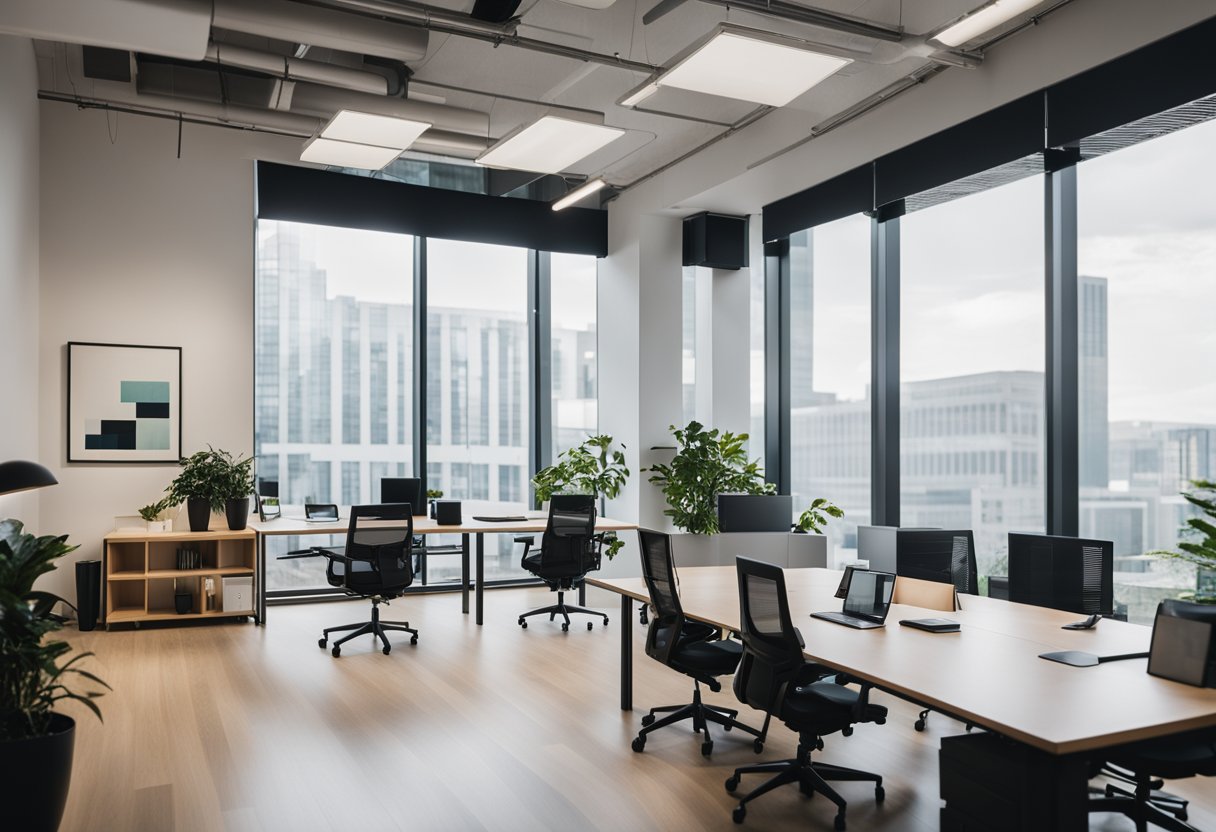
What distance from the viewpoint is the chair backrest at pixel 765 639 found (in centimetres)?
363

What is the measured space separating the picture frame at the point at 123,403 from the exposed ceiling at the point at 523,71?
2046 mm

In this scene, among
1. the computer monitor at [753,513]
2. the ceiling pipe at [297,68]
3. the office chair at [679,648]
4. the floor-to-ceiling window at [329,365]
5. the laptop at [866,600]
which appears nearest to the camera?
the laptop at [866,600]

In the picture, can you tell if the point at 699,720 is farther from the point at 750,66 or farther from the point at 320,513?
the point at 320,513

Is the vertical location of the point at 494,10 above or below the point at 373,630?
above

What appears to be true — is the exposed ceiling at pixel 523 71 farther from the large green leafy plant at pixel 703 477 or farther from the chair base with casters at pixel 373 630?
the chair base with casters at pixel 373 630

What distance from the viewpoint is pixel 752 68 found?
16.3 feet

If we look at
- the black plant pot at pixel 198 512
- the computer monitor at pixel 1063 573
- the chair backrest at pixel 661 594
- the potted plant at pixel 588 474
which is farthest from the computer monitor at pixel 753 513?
the black plant pot at pixel 198 512

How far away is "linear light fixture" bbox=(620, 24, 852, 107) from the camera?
4.64 m

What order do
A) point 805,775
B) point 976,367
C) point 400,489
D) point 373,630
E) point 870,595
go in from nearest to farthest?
point 805,775 → point 870,595 → point 373,630 → point 976,367 → point 400,489

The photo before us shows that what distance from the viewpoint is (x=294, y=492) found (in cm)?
885

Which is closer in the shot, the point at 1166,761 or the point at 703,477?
the point at 1166,761

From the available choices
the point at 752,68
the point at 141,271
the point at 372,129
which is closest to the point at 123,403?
the point at 141,271

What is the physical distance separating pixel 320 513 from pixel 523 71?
12.9ft

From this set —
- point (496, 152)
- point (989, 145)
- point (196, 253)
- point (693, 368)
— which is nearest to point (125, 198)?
point (196, 253)
